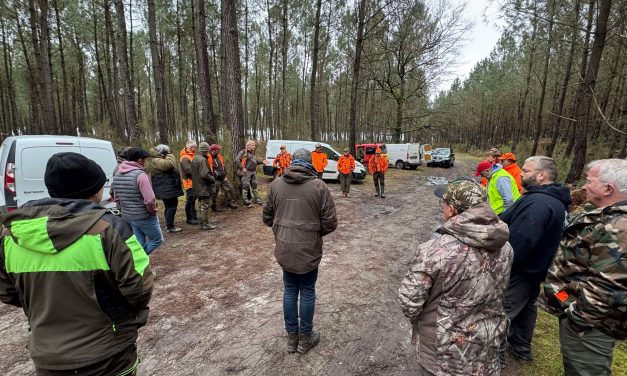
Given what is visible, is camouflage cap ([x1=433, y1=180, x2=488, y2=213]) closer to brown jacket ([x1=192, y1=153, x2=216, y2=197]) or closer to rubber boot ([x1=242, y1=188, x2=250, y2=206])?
brown jacket ([x1=192, y1=153, x2=216, y2=197])

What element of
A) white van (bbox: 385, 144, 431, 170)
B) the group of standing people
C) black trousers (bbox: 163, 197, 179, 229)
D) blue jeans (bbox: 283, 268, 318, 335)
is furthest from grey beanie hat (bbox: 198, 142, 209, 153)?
white van (bbox: 385, 144, 431, 170)

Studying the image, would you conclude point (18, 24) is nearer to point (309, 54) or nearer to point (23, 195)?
point (23, 195)

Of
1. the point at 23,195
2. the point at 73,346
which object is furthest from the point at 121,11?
the point at 73,346

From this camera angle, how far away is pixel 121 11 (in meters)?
11.4

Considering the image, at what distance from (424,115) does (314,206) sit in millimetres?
21205

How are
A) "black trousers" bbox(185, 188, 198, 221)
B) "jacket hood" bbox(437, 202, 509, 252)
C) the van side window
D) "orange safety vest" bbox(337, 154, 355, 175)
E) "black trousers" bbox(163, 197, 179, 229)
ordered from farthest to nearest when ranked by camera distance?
the van side window
"orange safety vest" bbox(337, 154, 355, 175)
"black trousers" bbox(185, 188, 198, 221)
"black trousers" bbox(163, 197, 179, 229)
"jacket hood" bbox(437, 202, 509, 252)

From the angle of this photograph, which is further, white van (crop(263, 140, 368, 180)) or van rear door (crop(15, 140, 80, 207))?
white van (crop(263, 140, 368, 180))

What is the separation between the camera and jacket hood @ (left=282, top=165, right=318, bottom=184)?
2697 mm

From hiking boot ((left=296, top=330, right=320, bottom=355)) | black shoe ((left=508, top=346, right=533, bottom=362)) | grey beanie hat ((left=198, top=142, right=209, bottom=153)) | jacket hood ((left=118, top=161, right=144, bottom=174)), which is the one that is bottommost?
black shoe ((left=508, top=346, right=533, bottom=362))

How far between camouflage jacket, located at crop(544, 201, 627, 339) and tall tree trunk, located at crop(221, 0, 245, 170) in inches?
313

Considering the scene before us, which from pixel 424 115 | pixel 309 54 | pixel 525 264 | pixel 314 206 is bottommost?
pixel 525 264

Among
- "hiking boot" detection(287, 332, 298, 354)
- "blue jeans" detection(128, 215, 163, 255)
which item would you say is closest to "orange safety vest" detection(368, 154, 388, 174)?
"blue jeans" detection(128, 215, 163, 255)

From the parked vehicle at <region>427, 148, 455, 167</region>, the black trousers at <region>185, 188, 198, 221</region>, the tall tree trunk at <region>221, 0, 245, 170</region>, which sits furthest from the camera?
the parked vehicle at <region>427, 148, 455, 167</region>

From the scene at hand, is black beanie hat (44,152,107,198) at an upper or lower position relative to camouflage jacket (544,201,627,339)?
upper
